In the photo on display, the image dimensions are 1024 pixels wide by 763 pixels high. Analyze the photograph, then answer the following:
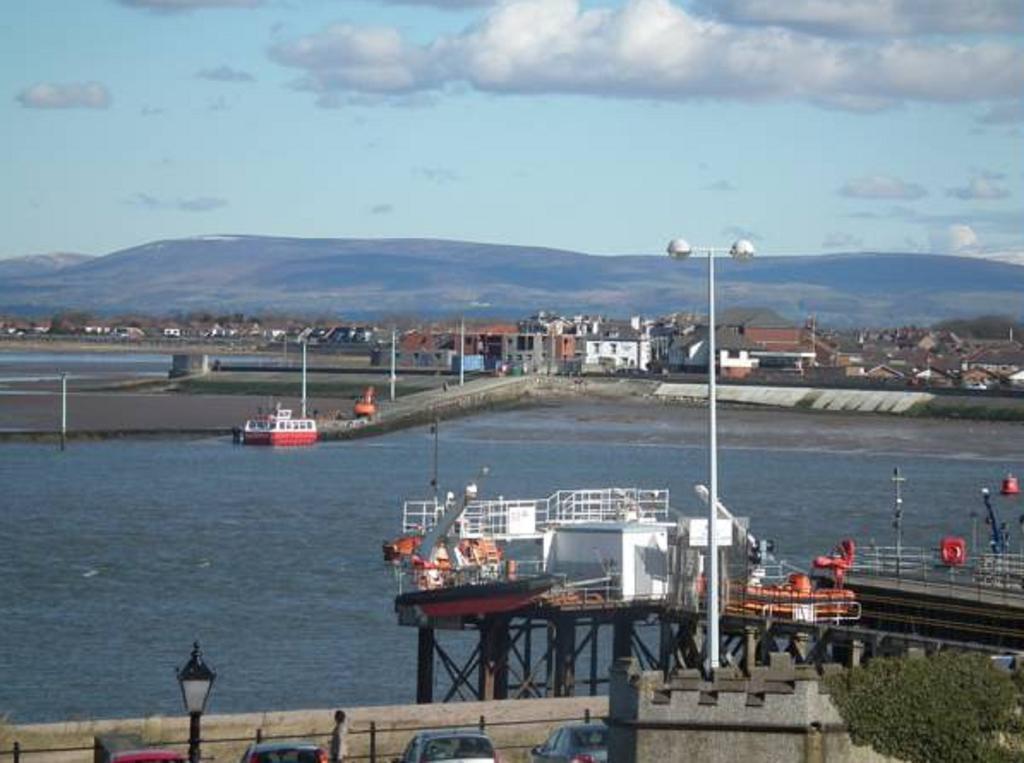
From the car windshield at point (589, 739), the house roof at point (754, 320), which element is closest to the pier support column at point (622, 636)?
the car windshield at point (589, 739)

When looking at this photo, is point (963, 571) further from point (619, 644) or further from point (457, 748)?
point (457, 748)

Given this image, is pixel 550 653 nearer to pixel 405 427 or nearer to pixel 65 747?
pixel 65 747

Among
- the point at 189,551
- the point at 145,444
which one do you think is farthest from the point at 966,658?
the point at 145,444

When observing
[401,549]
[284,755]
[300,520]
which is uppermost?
[284,755]

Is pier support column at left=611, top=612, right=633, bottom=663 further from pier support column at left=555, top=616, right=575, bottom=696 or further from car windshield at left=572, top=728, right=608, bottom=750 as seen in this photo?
car windshield at left=572, top=728, right=608, bottom=750

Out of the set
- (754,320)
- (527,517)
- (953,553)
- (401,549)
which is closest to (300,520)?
(401,549)

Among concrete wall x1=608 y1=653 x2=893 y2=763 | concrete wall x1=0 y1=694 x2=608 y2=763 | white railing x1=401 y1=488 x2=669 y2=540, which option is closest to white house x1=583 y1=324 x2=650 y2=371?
white railing x1=401 y1=488 x2=669 y2=540

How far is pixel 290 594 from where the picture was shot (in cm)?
4088

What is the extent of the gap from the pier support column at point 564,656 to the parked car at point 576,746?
7947mm

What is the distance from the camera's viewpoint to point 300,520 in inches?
2203

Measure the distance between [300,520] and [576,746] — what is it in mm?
37851

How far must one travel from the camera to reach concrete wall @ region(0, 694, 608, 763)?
21092 mm

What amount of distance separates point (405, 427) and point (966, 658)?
84.3 meters

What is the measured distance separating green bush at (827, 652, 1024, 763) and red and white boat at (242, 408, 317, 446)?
74062 mm
